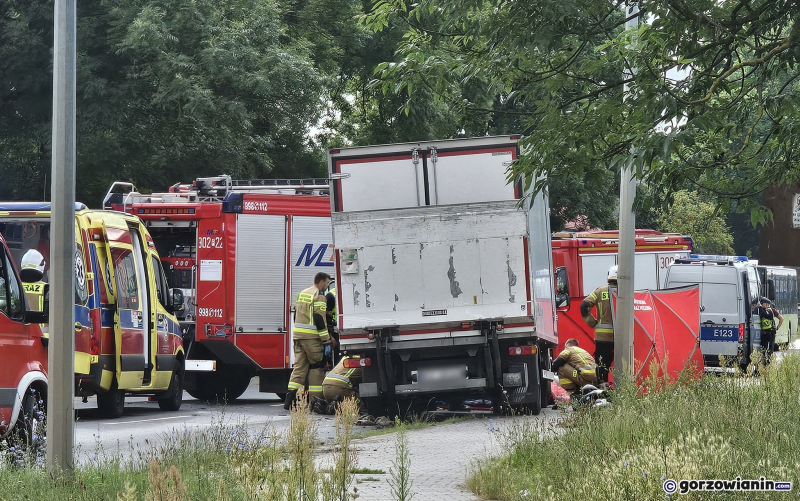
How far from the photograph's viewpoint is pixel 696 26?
23.5 feet

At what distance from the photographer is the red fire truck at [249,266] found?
16.0 metres

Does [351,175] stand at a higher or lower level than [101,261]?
higher

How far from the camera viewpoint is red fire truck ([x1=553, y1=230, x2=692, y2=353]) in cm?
1973

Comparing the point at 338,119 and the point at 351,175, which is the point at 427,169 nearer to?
the point at 351,175

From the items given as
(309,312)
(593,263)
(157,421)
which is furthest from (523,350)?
(593,263)

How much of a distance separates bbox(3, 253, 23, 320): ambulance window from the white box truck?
3842 millimetres

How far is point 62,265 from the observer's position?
680 centimetres

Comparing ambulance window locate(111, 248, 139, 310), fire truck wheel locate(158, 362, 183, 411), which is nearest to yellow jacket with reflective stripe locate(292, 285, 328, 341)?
ambulance window locate(111, 248, 139, 310)

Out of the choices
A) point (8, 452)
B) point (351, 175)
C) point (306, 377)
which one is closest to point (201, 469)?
point (8, 452)

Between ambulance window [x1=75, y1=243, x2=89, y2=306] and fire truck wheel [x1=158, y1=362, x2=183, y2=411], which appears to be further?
fire truck wheel [x1=158, y1=362, x2=183, y2=411]

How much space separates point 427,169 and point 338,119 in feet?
56.1

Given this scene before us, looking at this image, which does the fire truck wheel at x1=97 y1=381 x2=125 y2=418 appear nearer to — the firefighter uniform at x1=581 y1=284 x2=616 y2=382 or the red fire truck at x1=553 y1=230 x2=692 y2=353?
the firefighter uniform at x1=581 y1=284 x2=616 y2=382

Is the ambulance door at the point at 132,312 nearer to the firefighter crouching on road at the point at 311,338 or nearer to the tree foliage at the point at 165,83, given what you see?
the firefighter crouching on road at the point at 311,338

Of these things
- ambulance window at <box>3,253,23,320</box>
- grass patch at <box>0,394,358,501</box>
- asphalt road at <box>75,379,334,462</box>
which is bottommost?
asphalt road at <box>75,379,334,462</box>
